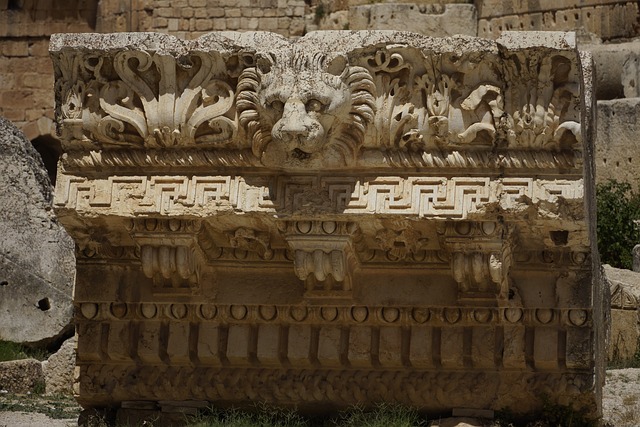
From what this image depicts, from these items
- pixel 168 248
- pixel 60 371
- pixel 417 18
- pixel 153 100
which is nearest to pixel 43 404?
pixel 60 371

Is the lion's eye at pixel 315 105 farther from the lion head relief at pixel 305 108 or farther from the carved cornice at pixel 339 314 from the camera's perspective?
the carved cornice at pixel 339 314

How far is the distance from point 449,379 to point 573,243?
118cm

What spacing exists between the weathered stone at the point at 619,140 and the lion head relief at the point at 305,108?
43.8 ft

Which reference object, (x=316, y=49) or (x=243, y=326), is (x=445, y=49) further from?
(x=243, y=326)

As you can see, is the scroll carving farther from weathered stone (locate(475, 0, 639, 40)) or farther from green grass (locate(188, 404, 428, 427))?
weathered stone (locate(475, 0, 639, 40))

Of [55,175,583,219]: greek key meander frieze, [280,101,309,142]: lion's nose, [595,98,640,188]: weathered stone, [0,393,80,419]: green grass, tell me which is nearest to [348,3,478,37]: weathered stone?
[595,98,640,188]: weathered stone

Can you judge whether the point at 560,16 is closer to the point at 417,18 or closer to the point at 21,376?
the point at 417,18

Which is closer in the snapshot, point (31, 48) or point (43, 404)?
point (43, 404)

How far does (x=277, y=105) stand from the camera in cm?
1010

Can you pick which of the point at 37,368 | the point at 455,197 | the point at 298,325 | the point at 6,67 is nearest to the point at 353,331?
the point at 298,325

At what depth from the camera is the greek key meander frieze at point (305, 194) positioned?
10117mm

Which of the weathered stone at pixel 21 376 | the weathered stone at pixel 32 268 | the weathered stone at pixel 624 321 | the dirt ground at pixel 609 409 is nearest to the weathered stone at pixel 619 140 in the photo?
the weathered stone at pixel 624 321

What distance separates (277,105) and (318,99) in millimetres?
254

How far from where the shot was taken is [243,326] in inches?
438
